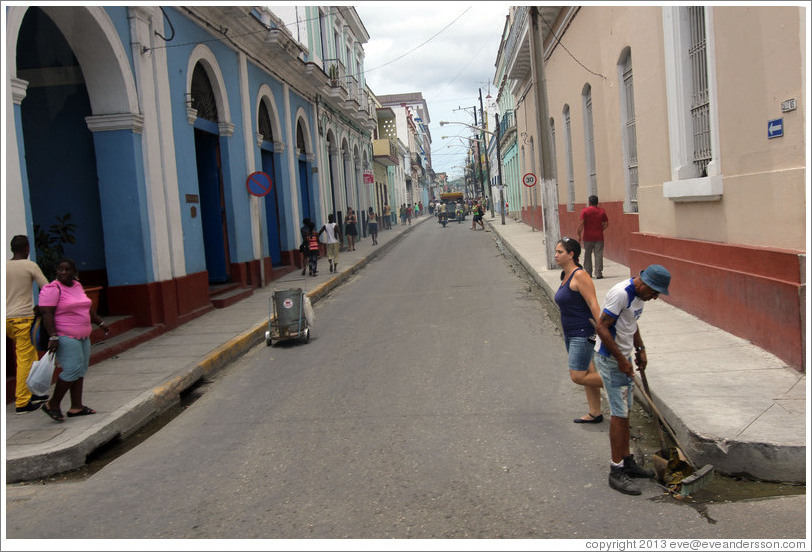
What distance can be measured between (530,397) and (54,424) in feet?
14.2

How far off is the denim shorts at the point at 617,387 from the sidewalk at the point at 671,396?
715 mm

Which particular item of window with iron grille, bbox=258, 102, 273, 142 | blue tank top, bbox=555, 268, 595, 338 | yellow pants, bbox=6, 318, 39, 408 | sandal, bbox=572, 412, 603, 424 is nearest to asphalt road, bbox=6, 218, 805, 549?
sandal, bbox=572, 412, 603, 424

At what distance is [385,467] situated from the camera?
4.87m

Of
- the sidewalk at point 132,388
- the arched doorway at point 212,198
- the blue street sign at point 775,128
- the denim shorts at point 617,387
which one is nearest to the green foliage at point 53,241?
the sidewalk at point 132,388

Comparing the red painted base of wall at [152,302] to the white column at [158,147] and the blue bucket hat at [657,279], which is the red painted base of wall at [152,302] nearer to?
the white column at [158,147]

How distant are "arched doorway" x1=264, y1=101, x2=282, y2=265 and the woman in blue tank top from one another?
13699mm

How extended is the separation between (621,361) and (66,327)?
4.69 metres

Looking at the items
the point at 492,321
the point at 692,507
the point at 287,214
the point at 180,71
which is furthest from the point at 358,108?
the point at 692,507

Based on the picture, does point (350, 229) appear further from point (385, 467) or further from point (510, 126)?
point (385, 467)

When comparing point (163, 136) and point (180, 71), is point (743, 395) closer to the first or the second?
point (163, 136)

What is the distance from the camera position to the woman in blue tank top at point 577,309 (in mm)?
5008

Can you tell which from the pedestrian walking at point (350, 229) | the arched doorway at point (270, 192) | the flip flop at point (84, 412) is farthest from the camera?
the pedestrian walking at point (350, 229)

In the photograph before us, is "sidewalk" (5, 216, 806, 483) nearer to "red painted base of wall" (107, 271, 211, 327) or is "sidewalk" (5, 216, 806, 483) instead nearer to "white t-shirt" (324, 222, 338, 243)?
"red painted base of wall" (107, 271, 211, 327)

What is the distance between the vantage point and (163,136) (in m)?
11.2
